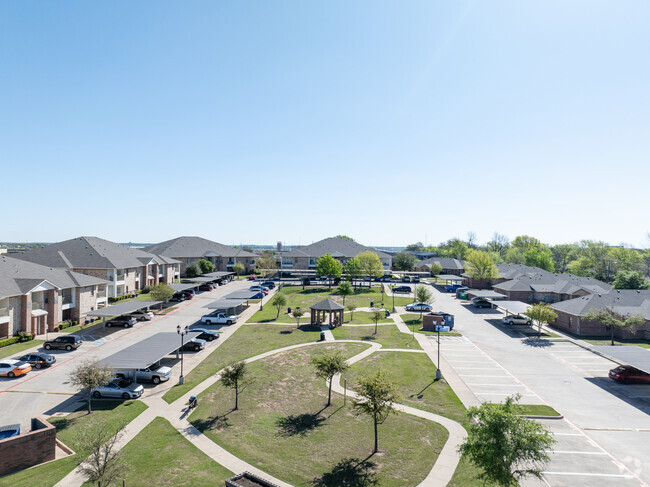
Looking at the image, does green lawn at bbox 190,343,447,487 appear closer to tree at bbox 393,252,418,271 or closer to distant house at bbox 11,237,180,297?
distant house at bbox 11,237,180,297

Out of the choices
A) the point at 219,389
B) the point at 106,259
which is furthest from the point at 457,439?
the point at 106,259

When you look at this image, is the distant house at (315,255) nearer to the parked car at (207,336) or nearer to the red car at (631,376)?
the parked car at (207,336)

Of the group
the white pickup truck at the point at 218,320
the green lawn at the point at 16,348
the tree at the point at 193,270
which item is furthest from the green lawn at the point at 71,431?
the tree at the point at 193,270

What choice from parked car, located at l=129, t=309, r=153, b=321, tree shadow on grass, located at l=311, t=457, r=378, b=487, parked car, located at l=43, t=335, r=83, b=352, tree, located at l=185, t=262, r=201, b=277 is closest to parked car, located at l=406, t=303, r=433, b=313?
tree shadow on grass, located at l=311, t=457, r=378, b=487

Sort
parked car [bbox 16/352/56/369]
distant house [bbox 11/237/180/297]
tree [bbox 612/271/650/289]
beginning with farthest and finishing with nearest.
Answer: tree [bbox 612/271/650/289] < distant house [bbox 11/237/180/297] < parked car [bbox 16/352/56/369]

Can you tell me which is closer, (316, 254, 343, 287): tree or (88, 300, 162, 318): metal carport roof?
(88, 300, 162, 318): metal carport roof

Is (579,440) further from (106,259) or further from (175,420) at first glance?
(106,259)
